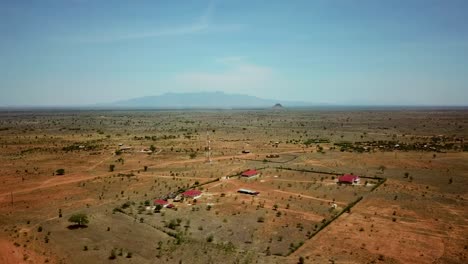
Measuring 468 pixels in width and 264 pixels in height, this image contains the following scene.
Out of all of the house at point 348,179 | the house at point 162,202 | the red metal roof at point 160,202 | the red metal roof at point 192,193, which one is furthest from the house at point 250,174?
the red metal roof at point 160,202

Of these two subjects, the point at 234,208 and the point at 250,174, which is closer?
the point at 234,208

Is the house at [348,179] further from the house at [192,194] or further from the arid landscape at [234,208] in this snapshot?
the house at [192,194]

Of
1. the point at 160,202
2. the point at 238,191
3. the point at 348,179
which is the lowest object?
the point at 238,191

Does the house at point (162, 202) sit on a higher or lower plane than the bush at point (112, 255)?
higher

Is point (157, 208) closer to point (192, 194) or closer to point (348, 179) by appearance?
point (192, 194)

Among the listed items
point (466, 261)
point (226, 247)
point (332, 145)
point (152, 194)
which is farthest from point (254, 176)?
point (332, 145)

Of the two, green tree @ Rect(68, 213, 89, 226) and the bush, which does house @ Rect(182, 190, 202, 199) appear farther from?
the bush

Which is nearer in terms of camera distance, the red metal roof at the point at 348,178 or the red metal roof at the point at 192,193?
the red metal roof at the point at 192,193

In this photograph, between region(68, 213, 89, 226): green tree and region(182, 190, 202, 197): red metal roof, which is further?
region(182, 190, 202, 197): red metal roof

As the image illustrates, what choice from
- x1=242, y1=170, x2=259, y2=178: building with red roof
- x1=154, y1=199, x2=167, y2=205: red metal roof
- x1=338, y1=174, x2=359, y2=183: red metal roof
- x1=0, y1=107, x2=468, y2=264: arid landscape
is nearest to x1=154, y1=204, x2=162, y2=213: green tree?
x1=0, y1=107, x2=468, y2=264: arid landscape

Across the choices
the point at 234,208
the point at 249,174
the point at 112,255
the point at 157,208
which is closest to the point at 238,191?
the point at 234,208

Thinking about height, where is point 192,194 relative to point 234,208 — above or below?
above
